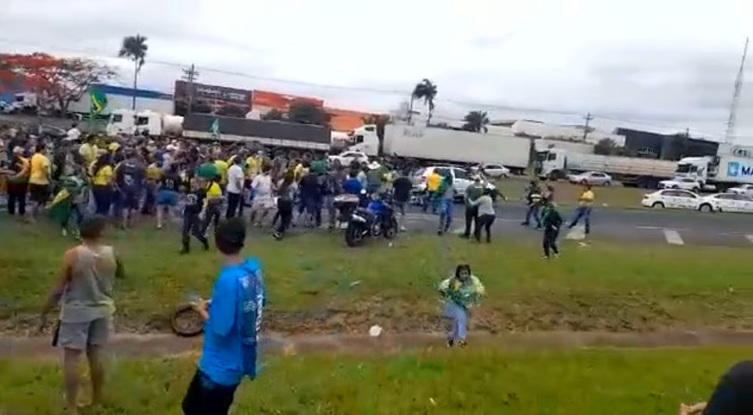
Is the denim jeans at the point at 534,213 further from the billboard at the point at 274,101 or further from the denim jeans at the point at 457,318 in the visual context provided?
the billboard at the point at 274,101

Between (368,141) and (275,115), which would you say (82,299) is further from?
(275,115)

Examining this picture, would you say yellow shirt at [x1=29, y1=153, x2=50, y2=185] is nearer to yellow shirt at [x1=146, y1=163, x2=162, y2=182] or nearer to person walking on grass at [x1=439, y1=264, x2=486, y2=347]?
yellow shirt at [x1=146, y1=163, x2=162, y2=182]

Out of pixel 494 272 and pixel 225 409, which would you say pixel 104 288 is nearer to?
pixel 225 409

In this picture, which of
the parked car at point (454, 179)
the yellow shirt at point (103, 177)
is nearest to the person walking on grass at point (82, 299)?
the yellow shirt at point (103, 177)

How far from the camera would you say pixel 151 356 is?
1009 centimetres

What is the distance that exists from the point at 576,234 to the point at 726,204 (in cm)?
2541

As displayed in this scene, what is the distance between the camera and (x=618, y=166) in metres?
74.6

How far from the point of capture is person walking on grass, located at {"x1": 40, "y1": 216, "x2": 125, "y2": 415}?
634 centimetres

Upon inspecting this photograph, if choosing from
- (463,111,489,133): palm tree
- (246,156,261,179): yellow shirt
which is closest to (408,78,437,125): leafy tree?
(463,111,489,133): palm tree

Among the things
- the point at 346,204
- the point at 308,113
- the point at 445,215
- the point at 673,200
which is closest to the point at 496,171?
the point at 673,200

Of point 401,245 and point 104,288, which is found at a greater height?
point 104,288

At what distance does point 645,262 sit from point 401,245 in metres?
5.47

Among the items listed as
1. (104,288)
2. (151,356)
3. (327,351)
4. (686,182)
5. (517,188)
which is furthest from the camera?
(686,182)

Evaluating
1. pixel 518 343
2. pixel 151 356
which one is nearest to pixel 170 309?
pixel 151 356
